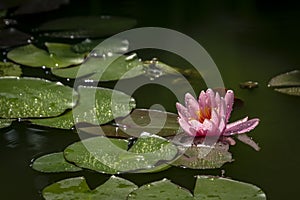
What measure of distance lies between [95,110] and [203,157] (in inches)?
12.1

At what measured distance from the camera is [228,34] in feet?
6.10

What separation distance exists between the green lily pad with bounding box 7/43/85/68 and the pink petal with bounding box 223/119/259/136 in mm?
573

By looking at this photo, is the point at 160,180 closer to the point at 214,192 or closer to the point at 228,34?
the point at 214,192

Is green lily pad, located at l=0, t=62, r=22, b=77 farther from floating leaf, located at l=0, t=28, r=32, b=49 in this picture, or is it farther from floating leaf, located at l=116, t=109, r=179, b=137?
floating leaf, located at l=116, t=109, r=179, b=137

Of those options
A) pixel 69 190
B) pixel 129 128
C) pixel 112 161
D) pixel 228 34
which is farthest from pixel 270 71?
pixel 69 190

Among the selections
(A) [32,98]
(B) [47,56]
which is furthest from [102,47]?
(A) [32,98]

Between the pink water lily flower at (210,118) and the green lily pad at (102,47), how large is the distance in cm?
55

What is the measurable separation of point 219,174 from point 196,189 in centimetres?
8

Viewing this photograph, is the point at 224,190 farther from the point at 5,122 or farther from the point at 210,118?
the point at 5,122

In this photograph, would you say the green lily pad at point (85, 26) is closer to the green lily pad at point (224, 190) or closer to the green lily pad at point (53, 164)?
the green lily pad at point (53, 164)

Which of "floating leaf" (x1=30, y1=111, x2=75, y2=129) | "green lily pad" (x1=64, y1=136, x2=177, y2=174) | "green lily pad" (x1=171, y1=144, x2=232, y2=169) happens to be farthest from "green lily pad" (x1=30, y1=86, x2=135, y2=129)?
"green lily pad" (x1=171, y1=144, x2=232, y2=169)

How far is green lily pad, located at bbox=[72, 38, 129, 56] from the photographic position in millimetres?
1708

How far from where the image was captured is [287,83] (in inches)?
58.0

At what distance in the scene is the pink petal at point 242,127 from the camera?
1.22 m
